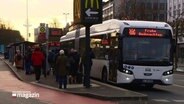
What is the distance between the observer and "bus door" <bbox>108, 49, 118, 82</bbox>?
78.0ft

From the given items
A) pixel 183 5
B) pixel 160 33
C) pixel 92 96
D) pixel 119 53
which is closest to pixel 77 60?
pixel 119 53

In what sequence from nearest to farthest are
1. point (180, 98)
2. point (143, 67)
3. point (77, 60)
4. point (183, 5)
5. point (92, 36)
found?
point (180, 98), point (143, 67), point (77, 60), point (92, 36), point (183, 5)

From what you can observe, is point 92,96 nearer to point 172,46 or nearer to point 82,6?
point 82,6

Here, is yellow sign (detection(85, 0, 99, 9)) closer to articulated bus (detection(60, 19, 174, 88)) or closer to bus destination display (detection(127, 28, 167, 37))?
articulated bus (detection(60, 19, 174, 88))

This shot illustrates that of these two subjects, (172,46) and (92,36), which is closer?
(172,46)

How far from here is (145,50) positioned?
75.7ft

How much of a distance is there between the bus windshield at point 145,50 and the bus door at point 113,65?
0.87m

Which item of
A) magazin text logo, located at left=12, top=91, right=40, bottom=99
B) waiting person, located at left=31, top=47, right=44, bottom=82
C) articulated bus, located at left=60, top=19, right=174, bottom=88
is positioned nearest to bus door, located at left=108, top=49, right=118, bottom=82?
articulated bus, located at left=60, top=19, right=174, bottom=88

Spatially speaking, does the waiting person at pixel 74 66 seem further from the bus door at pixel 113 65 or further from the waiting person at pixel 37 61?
the waiting person at pixel 37 61

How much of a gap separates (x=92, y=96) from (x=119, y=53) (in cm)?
450

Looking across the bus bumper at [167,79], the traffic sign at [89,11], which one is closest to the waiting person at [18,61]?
the bus bumper at [167,79]

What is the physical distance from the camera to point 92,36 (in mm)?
29016

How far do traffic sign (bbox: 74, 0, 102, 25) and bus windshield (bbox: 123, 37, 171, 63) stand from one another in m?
2.42

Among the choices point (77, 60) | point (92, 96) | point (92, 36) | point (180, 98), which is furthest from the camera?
point (92, 36)
